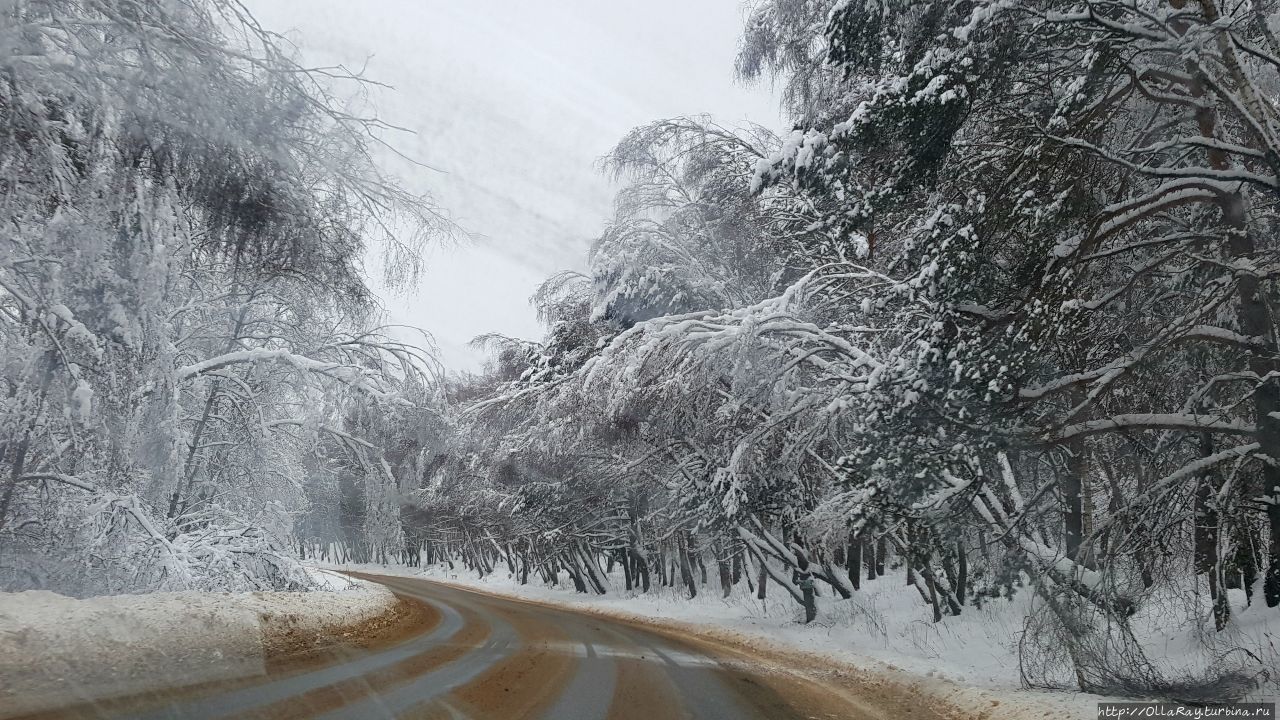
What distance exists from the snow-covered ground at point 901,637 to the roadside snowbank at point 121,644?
294 inches

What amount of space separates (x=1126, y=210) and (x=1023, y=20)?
74.8 inches

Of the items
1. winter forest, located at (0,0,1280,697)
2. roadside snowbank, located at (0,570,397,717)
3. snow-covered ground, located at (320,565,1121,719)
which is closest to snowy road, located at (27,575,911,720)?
roadside snowbank, located at (0,570,397,717)

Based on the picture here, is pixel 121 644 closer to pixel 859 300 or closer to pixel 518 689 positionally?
pixel 518 689

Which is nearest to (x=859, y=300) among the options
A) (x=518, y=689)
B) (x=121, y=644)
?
(x=518, y=689)

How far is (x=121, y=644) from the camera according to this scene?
6.93 m

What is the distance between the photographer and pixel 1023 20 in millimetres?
6586

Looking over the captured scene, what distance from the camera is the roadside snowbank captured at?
5836 mm

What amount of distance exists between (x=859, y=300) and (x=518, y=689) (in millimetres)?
7534

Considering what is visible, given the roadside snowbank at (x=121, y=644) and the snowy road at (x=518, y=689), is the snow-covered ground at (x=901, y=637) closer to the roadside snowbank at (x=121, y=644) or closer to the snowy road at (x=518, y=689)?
the snowy road at (x=518, y=689)

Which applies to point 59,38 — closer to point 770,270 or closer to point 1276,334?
point 1276,334

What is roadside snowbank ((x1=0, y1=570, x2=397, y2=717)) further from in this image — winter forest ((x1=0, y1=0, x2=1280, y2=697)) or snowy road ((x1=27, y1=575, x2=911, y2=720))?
winter forest ((x1=0, y1=0, x2=1280, y2=697))

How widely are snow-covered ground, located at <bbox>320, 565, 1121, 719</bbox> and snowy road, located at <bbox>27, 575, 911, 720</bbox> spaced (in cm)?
→ 100

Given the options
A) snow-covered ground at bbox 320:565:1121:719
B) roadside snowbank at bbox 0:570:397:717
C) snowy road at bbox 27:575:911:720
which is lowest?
snow-covered ground at bbox 320:565:1121:719

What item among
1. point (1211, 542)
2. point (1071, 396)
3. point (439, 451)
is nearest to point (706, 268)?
point (439, 451)
